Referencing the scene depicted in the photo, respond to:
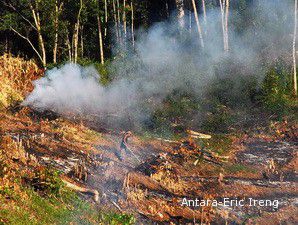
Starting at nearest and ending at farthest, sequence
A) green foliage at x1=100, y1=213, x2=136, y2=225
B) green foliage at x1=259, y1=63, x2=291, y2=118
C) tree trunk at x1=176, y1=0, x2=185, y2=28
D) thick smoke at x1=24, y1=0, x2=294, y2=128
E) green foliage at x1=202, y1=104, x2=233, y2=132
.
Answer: green foliage at x1=100, y1=213, x2=136, y2=225 < green foliage at x1=202, y1=104, x2=233, y2=132 < green foliage at x1=259, y1=63, x2=291, y2=118 < thick smoke at x1=24, y1=0, x2=294, y2=128 < tree trunk at x1=176, y1=0, x2=185, y2=28

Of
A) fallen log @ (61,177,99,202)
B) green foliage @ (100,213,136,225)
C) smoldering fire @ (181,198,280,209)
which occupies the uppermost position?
fallen log @ (61,177,99,202)

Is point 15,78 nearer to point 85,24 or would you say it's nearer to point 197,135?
point 197,135

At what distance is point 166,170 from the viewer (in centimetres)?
1097

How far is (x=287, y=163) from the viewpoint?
12.2 metres

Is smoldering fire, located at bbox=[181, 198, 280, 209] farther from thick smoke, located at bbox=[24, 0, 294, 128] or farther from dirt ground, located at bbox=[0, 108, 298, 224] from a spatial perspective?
thick smoke, located at bbox=[24, 0, 294, 128]

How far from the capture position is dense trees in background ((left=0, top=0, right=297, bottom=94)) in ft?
67.7

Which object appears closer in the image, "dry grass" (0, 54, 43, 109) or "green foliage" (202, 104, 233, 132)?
"dry grass" (0, 54, 43, 109)

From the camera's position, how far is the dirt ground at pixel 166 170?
347 inches

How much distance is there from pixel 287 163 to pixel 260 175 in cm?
126

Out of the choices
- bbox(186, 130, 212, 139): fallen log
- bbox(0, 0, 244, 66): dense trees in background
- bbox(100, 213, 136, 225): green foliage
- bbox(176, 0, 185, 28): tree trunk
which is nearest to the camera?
bbox(100, 213, 136, 225): green foliage

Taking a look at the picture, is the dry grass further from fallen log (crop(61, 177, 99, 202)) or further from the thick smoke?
fallen log (crop(61, 177, 99, 202))

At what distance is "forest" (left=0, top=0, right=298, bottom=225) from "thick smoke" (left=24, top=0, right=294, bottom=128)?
0.27ft

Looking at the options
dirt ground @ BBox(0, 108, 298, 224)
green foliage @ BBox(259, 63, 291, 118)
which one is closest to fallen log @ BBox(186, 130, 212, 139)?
dirt ground @ BBox(0, 108, 298, 224)

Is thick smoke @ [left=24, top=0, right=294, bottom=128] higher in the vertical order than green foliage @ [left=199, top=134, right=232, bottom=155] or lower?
higher
